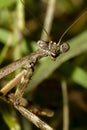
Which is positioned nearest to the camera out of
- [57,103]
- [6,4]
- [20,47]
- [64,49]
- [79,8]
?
[64,49]

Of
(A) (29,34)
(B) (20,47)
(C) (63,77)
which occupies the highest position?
(A) (29,34)

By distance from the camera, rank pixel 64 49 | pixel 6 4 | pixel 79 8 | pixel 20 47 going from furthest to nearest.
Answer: pixel 79 8
pixel 20 47
pixel 6 4
pixel 64 49

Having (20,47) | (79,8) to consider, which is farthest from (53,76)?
(79,8)

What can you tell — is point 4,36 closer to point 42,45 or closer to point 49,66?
point 49,66

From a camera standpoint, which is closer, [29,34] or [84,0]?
[29,34]

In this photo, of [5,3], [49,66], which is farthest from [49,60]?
[5,3]

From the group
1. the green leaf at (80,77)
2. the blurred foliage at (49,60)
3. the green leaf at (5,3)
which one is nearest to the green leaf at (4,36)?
A: the blurred foliage at (49,60)

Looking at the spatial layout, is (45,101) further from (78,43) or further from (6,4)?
(6,4)

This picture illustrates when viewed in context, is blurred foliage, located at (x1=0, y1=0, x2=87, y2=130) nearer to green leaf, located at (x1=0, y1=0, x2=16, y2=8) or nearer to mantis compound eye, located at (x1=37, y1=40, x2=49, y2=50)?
green leaf, located at (x1=0, y1=0, x2=16, y2=8)

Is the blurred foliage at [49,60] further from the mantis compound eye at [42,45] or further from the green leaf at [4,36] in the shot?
the mantis compound eye at [42,45]
